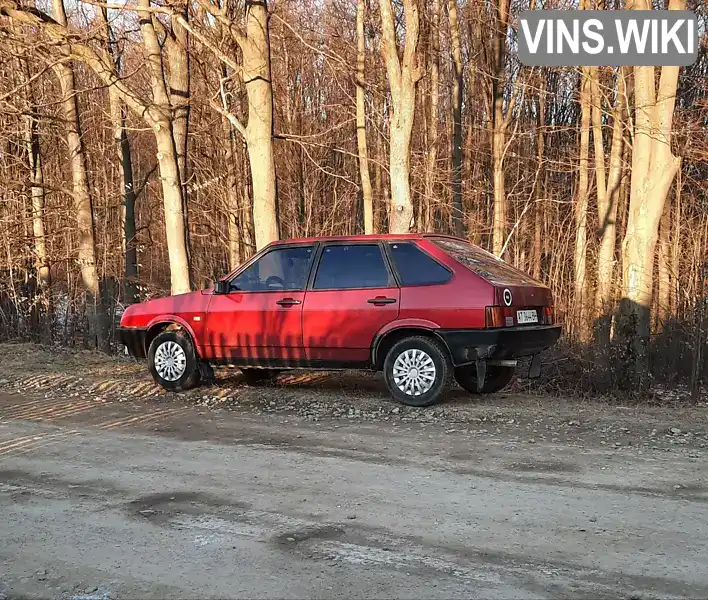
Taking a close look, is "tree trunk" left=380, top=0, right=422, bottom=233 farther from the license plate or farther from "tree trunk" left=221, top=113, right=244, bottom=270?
"tree trunk" left=221, top=113, right=244, bottom=270

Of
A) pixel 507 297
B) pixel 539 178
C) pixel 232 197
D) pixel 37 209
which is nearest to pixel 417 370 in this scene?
A: pixel 507 297

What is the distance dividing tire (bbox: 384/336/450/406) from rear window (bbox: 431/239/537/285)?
94 centimetres

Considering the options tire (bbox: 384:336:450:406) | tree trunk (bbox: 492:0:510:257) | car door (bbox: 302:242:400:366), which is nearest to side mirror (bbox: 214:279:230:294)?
car door (bbox: 302:242:400:366)

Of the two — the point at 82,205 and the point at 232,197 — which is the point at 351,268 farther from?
the point at 232,197

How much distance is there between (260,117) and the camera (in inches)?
485

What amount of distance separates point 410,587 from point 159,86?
12476mm

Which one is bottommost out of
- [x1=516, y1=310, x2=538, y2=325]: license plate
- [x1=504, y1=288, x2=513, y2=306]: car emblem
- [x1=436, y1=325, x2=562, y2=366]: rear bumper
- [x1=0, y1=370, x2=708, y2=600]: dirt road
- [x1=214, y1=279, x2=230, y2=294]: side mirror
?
[x1=0, y1=370, x2=708, y2=600]: dirt road

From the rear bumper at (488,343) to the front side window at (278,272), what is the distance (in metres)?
1.98

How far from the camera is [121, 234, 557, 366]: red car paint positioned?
7953mm

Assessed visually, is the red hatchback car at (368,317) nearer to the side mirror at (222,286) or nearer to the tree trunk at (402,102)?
the side mirror at (222,286)

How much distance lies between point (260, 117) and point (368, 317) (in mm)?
5458

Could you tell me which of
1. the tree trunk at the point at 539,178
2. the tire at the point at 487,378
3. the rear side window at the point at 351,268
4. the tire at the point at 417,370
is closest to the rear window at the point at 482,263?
the rear side window at the point at 351,268

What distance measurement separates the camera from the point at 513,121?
25172 millimetres

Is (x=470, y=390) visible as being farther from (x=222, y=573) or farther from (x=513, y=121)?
(x=513, y=121)
